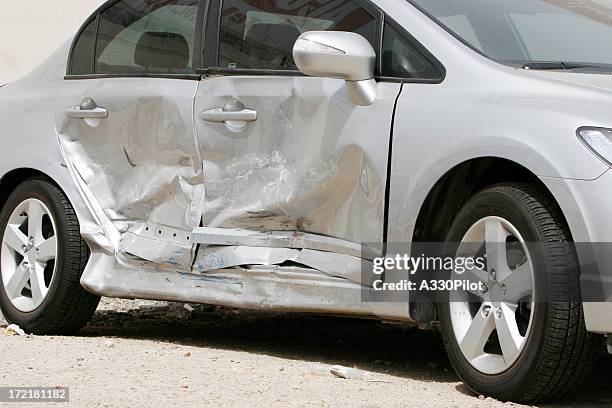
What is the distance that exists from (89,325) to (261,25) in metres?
2.14

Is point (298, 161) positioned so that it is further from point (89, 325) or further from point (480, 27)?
point (89, 325)

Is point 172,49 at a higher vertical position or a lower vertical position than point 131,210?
higher

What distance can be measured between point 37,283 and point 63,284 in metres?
0.19

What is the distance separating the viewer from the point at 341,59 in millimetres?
5270

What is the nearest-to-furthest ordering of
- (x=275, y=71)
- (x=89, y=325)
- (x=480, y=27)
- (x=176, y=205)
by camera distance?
(x=480, y=27), (x=275, y=71), (x=176, y=205), (x=89, y=325)

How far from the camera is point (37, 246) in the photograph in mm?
6699

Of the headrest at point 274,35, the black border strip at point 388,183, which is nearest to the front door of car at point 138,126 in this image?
the headrest at point 274,35

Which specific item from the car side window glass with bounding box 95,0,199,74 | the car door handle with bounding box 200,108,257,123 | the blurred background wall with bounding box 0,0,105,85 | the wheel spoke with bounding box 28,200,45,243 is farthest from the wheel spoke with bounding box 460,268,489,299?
the blurred background wall with bounding box 0,0,105,85

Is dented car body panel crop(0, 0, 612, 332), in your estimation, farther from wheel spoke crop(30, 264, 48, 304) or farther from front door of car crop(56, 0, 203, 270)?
wheel spoke crop(30, 264, 48, 304)

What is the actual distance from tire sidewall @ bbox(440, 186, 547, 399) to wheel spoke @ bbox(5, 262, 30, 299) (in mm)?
2442

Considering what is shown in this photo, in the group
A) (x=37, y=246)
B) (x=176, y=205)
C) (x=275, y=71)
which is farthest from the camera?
(x=37, y=246)

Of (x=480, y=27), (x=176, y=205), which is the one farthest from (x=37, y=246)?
(x=480, y=27)

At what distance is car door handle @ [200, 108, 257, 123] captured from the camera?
5.89 m

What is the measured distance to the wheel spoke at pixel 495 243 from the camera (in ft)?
16.1
